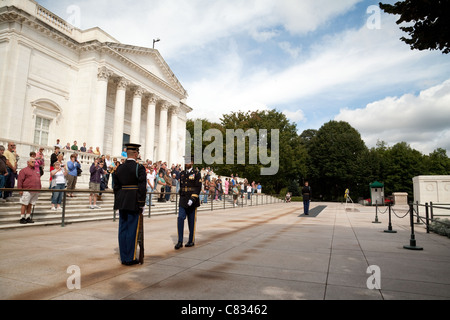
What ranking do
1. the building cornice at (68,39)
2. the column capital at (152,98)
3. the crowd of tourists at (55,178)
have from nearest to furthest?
the crowd of tourists at (55,178) → the building cornice at (68,39) → the column capital at (152,98)

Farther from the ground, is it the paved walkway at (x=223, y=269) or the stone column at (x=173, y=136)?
the stone column at (x=173, y=136)

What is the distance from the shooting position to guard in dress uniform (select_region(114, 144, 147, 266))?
497 centimetres

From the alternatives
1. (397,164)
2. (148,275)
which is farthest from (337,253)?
(397,164)

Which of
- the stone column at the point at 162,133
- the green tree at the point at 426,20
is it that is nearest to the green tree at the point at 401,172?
the stone column at the point at 162,133

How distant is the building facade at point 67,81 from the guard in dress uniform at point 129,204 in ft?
52.8

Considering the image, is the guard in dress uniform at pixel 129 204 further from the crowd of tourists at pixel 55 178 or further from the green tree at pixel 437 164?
the green tree at pixel 437 164

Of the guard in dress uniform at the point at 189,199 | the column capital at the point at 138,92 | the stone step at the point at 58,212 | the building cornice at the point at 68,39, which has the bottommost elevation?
the stone step at the point at 58,212

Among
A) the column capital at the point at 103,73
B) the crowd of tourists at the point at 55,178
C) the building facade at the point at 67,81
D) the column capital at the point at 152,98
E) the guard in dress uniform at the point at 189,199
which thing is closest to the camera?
A: the guard in dress uniform at the point at 189,199

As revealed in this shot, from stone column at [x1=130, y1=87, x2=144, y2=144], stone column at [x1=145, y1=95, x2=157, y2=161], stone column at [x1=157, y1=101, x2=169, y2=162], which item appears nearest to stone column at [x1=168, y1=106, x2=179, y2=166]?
stone column at [x1=157, y1=101, x2=169, y2=162]

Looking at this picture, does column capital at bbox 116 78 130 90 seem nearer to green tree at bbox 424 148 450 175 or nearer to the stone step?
the stone step

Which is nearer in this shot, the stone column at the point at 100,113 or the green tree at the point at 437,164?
the stone column at the point at 100,113

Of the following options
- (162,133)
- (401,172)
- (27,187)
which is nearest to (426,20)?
(27,187)

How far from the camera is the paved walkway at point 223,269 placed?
11.7 feet

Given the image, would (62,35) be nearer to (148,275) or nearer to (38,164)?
(38,164)
